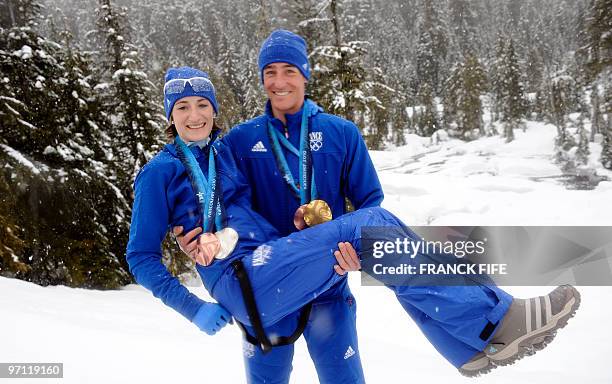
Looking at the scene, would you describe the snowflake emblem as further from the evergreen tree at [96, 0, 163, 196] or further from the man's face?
the evergreen tree at [96, 0, 163, 196]

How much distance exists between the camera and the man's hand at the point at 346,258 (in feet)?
8.38

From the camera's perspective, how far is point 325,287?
2.71 meters

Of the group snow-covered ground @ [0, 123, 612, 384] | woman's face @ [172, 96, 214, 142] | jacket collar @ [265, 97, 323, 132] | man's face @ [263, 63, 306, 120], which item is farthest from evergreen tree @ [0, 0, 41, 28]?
jacket collar @ [265, 97, 323, 132]

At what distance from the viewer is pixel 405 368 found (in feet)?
17.1

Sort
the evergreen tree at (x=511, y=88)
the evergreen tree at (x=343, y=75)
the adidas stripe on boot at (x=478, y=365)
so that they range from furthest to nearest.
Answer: the evergreen tree at (x=511, y=88) < the evergreen tree at (x=343, y=75) < the adidas stripe on boot at (x=478, y=365)

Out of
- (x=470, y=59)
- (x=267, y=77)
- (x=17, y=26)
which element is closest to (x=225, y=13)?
(x=470, y=59)

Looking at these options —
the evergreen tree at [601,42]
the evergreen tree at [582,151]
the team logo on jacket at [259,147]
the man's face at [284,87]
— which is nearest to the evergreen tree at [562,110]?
the evergreen tree at [582,151]

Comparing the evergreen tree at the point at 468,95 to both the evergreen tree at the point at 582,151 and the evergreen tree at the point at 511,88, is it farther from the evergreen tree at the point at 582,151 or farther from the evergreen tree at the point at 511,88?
the evergreen tree at the point at 582,151

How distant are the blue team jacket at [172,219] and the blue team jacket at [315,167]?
0.59ft

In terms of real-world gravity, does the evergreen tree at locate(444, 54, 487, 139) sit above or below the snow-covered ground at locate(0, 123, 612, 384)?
above

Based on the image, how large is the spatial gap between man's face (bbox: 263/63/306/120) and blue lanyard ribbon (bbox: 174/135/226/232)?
2.24 ft

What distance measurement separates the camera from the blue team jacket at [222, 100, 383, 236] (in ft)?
10.1

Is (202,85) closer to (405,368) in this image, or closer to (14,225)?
(405,368)

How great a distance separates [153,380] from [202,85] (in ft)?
9.63
